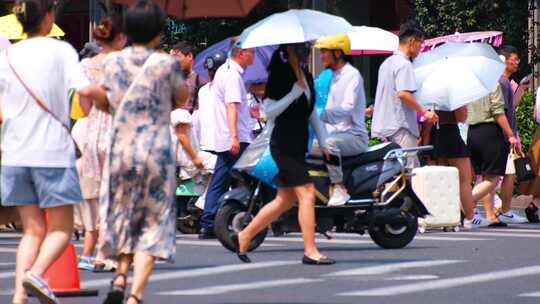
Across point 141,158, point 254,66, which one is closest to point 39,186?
point 141,158

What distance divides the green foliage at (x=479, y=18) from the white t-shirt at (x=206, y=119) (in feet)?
42.5

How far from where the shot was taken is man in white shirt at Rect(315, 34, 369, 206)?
47.3 feet

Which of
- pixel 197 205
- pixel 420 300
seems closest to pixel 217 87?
pixel 197 205

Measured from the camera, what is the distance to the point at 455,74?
17.0 metres

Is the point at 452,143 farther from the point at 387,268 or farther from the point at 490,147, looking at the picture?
the point at 387,268

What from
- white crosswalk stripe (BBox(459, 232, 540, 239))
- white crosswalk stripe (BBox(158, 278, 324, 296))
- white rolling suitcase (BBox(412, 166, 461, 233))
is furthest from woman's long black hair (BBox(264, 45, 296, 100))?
white crosswalk stripe (BBox(459, 232, 540, 239))

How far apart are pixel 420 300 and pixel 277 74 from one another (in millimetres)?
2891

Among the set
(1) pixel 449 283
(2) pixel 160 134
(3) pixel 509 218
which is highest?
(2) pixel 160 134

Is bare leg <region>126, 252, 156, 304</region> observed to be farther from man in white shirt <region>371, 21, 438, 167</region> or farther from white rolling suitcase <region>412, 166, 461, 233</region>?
white rolling suitcase <region>412, 166, 461, 233</region>

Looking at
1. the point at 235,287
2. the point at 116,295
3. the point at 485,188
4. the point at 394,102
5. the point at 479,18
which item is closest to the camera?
the point at 116,295

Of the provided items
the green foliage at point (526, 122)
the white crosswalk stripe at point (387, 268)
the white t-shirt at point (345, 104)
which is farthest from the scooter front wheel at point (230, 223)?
the green foliage at point (526, 122)

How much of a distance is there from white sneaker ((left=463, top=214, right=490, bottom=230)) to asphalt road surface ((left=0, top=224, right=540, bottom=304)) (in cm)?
140

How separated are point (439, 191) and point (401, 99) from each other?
1.10 m

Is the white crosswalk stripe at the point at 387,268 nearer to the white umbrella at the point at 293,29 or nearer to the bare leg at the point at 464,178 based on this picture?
the white umbrella at the point at 293,29
